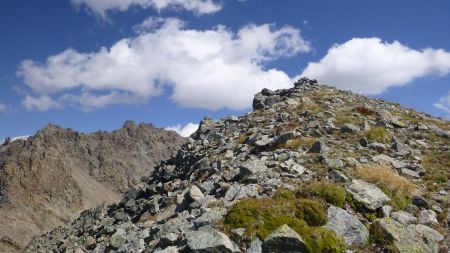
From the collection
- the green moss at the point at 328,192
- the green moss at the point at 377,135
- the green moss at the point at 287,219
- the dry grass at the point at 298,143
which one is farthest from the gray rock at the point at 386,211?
the green moss at the point at 377,135

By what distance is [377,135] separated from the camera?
2242cm

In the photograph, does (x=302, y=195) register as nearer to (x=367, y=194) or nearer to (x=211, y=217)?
(x=367, y=194)

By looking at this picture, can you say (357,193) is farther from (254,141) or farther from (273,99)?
(273,99)

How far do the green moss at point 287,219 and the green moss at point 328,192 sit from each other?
0.67 meters

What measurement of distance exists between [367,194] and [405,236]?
2.51 metres

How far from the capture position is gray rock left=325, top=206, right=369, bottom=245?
12875mm

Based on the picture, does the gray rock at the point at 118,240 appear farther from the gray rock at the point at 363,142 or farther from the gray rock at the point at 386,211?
the gray rock at the point at 363,142

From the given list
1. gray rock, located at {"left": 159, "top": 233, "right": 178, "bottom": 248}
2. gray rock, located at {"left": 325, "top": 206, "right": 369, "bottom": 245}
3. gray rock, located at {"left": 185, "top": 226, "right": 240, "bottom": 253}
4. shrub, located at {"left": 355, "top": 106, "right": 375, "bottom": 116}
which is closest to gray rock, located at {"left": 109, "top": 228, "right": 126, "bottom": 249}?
gray rock, located at {"left": 159, "top": 233, "right": 178, "bottom": 248}

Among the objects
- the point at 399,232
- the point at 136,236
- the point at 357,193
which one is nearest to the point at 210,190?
the point at 136,236

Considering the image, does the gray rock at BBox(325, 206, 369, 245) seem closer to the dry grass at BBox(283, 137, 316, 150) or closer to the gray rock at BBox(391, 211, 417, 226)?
the gray rock at BBox(391, 211, 417, 226)

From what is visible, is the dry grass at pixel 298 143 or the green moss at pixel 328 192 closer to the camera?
the green moss at pixel 328 192

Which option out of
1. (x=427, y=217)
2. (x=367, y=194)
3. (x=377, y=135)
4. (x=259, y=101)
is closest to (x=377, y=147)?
(x=377, y=135)

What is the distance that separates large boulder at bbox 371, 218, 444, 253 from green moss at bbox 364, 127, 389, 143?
29.2 feet

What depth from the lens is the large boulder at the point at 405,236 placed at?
12547mm
